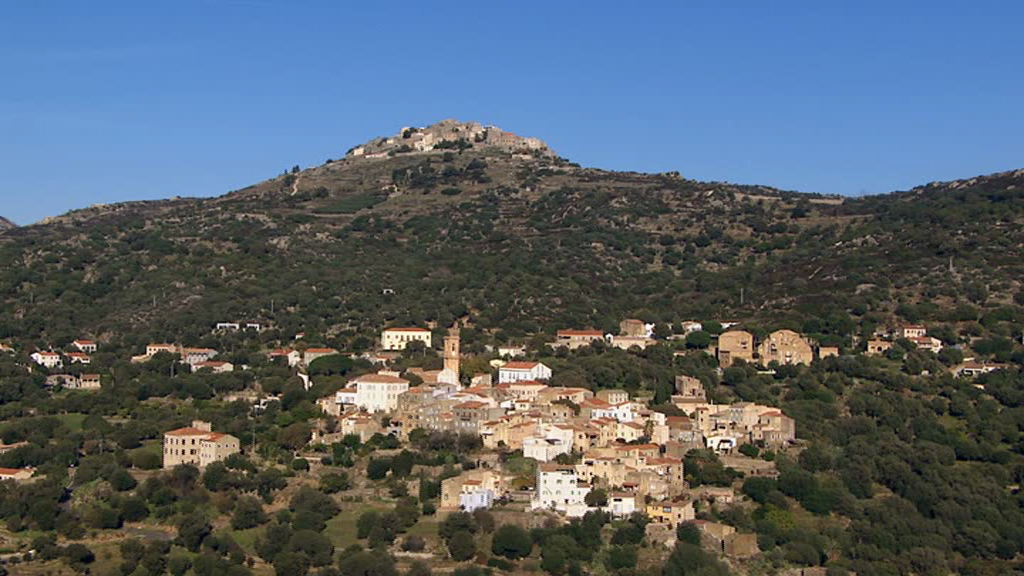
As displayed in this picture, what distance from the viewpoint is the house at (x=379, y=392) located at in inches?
2222

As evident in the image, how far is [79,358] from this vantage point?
2859 inches

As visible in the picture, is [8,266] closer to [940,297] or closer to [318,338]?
[318,338]

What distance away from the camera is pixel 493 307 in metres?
77.0

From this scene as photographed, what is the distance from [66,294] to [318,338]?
20511 mm

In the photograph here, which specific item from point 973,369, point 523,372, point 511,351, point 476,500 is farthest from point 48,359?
point 973,369

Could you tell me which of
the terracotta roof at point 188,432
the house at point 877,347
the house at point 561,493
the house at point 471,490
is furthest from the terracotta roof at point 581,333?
the house at point 561,493

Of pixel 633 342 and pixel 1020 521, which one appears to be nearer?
pixel 1020 521

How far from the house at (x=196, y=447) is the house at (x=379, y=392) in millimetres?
5314

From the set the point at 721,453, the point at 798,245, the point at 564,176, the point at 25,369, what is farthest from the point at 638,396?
the point at 564,176

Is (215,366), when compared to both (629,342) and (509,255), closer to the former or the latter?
(629,342)

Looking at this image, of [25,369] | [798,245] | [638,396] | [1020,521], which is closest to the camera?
[1020,521]

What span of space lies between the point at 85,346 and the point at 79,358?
134 inches

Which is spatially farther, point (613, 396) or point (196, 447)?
point (613, 396)

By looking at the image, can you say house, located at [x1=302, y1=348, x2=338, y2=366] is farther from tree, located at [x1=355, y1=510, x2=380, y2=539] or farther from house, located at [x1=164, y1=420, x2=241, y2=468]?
tree, located at [x1=355, y1=510, x2=380, y2=539]
